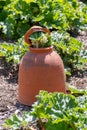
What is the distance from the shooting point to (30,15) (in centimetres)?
Answer: 680

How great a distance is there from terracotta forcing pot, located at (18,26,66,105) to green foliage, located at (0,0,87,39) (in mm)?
2141

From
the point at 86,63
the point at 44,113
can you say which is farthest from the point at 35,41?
the point at 86,63

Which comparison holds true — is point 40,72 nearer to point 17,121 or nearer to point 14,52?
point 17,121

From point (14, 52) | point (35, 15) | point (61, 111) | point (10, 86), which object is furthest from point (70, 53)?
point (61, 111)

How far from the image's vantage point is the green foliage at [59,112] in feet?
11.8

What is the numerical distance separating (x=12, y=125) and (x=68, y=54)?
6.36 feet

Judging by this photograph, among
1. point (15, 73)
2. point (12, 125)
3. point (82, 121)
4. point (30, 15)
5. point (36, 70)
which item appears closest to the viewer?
point (82, 121)

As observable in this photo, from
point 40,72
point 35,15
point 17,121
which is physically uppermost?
point 35,15

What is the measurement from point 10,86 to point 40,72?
78 centimetres

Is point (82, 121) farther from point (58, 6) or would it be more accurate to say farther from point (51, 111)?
point (58, 6)

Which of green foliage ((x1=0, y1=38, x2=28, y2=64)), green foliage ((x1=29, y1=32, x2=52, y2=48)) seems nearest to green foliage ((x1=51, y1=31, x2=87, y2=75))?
green foliage ((x1=0, y1=38, x2=28, y2=64))

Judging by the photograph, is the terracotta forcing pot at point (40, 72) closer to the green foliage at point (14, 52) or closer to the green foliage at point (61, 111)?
the green foliage at point (61, 111)

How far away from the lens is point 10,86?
5168 millimetres

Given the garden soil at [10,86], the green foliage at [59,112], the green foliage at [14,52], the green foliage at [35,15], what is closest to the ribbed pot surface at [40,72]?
the garden soil at [10,86]
